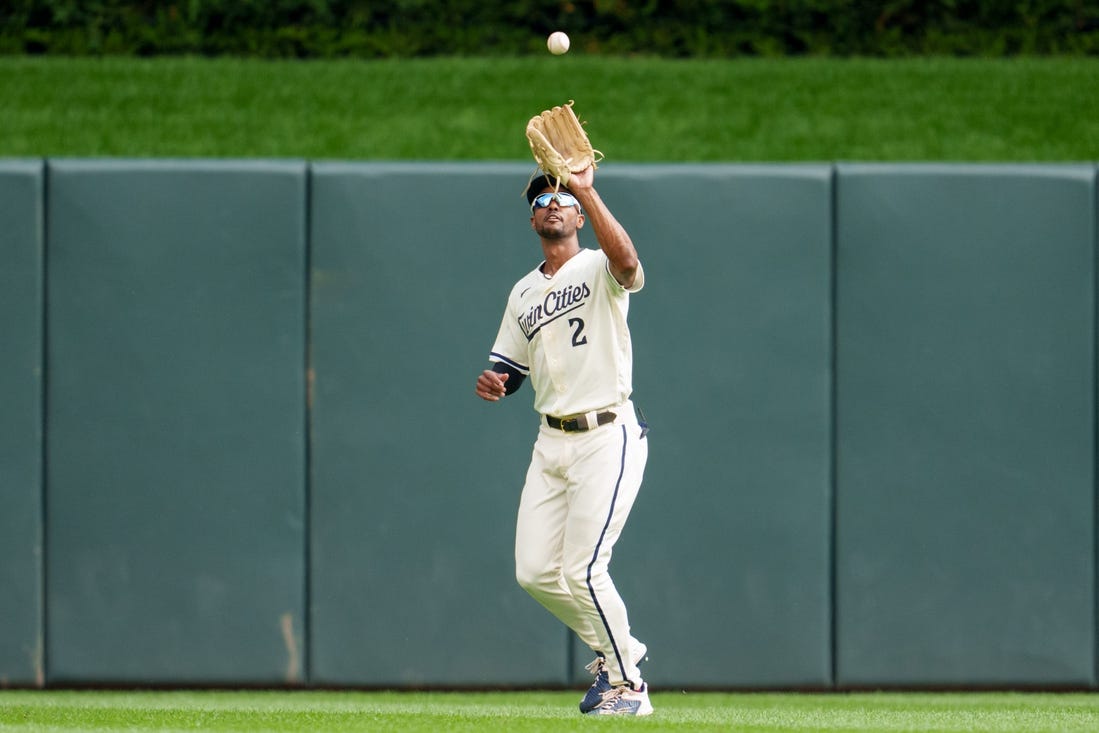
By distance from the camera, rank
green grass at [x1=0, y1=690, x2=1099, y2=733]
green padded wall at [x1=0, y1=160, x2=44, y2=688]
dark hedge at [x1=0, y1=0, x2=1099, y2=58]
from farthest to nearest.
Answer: dark hedge at [x1=0, y1=0, x2=1099, y2=58] < green padded wall at [x1=0, y1=160, x2=44, y2=688] < green grass at [x1=0, y1=690, x2=1099, y2=733]

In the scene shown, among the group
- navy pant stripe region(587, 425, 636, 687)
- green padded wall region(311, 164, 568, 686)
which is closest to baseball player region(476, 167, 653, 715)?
navy pant stripe region(587, 425, 636, 687)

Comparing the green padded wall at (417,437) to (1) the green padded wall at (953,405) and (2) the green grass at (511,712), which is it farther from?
(1) the green padded wall at (953,405)

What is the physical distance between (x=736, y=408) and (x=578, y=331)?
161 centimetres

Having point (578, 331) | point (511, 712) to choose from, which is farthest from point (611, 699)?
point (578, 331)

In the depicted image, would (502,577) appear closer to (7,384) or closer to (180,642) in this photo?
(180,642)

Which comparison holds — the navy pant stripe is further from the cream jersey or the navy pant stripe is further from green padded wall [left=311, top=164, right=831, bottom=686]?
green padded wall [left=311, top=164, right=831, bottom=686]

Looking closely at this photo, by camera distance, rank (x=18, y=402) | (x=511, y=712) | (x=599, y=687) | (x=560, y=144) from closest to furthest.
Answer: (x=560, y=144), (x=599, y=687), (x=511, y=712), (x=18, y=402)

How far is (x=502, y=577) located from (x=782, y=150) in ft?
9.49

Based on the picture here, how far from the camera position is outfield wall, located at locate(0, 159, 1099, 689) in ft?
18.6

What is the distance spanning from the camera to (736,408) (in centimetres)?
569

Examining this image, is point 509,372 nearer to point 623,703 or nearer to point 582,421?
point 582,421

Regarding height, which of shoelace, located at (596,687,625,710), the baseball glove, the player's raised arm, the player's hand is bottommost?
shoelace, located at (596,687,625,710)

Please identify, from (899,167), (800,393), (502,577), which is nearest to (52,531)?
(502,577)

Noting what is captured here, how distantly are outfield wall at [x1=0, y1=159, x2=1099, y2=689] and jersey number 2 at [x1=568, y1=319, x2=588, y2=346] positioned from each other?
4.80 feet
